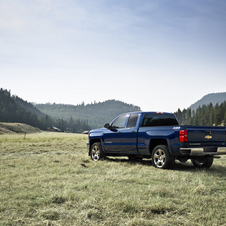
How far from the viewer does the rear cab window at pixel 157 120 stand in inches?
409

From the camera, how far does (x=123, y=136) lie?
35.3 feet

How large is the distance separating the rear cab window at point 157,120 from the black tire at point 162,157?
1290 millimetres

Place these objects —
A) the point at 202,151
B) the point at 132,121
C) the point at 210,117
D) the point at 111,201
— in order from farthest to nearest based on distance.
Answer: the point at 210,117
the point at 132,121
the point at 202,151
the point at 111,201

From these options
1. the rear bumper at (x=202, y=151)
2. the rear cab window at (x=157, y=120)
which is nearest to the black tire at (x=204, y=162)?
the rear bumper at (x=202, y=151)

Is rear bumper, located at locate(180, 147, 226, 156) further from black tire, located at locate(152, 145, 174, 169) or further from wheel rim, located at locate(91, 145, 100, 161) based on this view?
wheel rim, located at locate(91, 145, 100, 161)

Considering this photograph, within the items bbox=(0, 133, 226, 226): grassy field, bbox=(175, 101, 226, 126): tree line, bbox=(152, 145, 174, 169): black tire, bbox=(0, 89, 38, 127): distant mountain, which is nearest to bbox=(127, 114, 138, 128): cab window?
bbox=(152, 145, 174, 169): black tire

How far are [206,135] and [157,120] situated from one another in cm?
218

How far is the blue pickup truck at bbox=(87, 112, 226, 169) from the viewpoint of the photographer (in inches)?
340

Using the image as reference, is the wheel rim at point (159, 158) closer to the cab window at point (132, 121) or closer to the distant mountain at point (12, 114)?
the cab window at point (132, 121)

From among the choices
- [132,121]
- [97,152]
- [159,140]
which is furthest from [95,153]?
[159,140]

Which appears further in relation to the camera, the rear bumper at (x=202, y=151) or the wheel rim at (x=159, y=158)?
the wheel rim at (x=159, y=158)

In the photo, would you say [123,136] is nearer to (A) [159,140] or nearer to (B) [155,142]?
(B) [155,142]

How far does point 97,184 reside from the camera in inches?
260

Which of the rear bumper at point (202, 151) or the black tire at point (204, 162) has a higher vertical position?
the rear bumper at point (202, 151)
